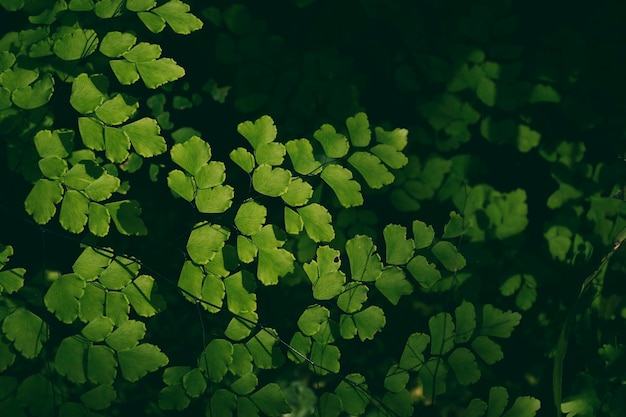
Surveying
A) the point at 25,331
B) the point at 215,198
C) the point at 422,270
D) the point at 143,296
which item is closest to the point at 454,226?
the point at 422,270

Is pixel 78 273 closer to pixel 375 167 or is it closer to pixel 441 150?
pixel 375 167

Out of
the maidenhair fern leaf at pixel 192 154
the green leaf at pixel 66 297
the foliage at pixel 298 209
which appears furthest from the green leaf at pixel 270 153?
the green leaf at pixel 66 297

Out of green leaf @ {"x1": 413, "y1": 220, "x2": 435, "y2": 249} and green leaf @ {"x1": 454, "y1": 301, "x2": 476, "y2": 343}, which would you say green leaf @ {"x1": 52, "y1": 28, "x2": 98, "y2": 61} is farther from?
green leaf @ {"x1": 454, "y1": 301, "x2": 476, "y2": 343}

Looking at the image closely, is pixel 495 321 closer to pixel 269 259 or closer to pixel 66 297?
pixel 269 259

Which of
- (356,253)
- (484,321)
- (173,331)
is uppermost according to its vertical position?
(356,253)

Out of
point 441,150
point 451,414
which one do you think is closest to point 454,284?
point 441,150
